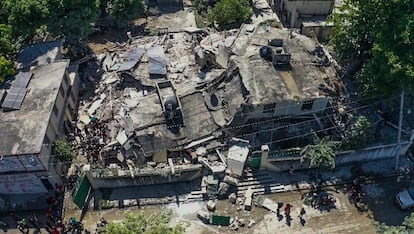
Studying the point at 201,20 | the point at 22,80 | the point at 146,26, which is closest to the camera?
the point at 22,80

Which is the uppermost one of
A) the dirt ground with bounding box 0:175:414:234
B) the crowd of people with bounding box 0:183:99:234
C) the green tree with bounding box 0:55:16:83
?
the green tree with bounding box 0:55:16:83

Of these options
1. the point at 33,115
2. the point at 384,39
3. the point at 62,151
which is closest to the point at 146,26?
the point at 33,115

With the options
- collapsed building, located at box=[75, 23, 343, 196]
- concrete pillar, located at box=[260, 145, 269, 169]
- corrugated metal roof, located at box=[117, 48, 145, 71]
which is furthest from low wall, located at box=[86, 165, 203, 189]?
corrugated metal roof, located at box=[117, 48, 145, 71]

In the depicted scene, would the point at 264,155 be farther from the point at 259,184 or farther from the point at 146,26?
the point at 146,26

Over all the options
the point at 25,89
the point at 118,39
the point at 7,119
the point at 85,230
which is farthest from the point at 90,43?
the point at 85,230

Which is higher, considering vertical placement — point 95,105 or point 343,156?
point 95,105

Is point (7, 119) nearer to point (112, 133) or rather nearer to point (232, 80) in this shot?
point (112, 133)

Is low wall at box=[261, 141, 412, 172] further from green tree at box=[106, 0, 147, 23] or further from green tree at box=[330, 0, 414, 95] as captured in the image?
green tree at box=[106, 0, 147, 23]
